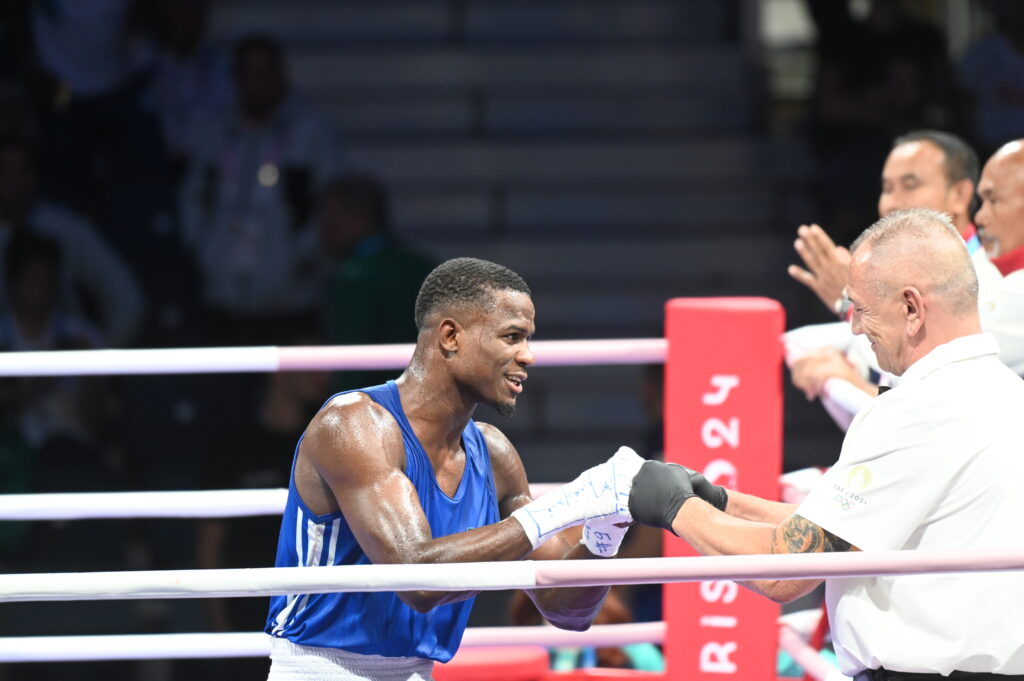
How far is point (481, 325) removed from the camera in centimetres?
244

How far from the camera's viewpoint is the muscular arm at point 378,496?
7.33 ft

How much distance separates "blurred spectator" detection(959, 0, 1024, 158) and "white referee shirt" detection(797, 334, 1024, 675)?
3.98 metres

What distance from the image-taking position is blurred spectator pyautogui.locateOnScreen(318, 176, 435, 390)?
4.99 meters

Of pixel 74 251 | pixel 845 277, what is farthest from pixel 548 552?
pixel 74 251

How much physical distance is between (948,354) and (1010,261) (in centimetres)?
96

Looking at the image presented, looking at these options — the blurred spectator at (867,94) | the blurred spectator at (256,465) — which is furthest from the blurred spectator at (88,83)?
the blurred spectator at (867,94)

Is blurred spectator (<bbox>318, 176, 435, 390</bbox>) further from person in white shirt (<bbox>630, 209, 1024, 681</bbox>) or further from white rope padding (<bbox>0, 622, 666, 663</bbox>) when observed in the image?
person in white shirt (<bbox>630, 209, 1024, 681</bbox>)

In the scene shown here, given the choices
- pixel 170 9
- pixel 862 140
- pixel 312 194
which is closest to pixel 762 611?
pixel 312 194

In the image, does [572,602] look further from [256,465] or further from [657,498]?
[256,465]

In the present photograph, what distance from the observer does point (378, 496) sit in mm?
2271

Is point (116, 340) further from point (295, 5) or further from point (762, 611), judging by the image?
point (762, 611)

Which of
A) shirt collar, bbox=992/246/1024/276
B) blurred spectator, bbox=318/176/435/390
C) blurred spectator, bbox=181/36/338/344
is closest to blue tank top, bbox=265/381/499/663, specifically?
shirt collar, bbox=992/246/1024/276

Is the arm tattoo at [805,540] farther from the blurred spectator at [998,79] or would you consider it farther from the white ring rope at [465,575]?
the blurred spectator at [998,79]

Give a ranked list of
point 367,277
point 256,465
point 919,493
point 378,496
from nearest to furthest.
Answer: point 919,493
point 378,496
point 256,465
point 367,277
